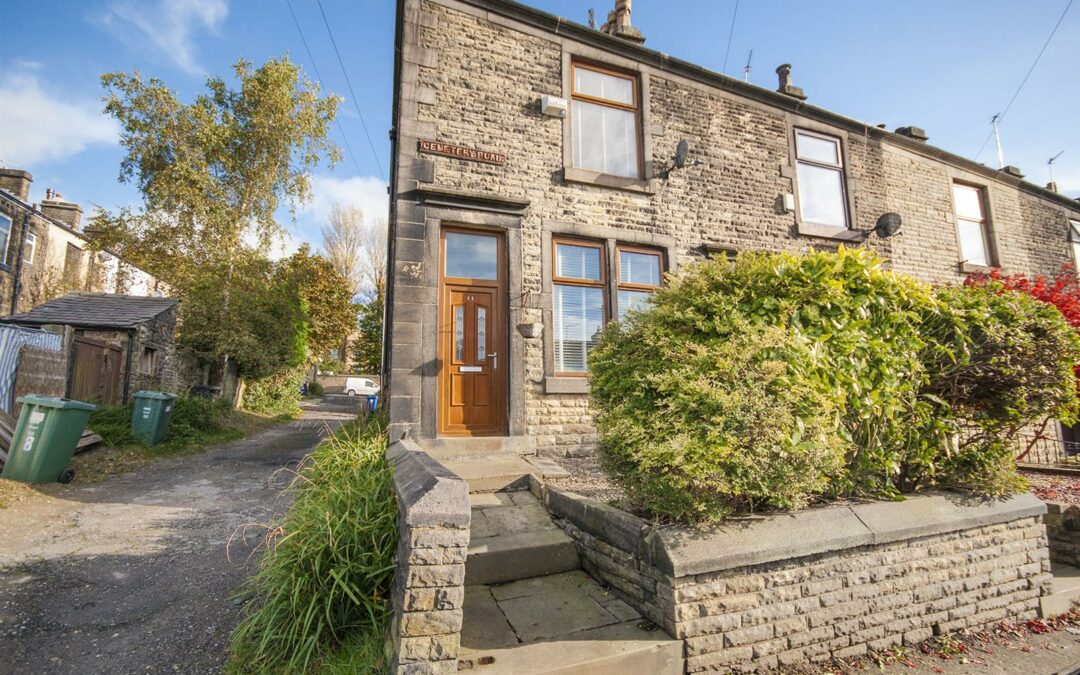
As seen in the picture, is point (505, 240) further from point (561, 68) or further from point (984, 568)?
point (984, 568)

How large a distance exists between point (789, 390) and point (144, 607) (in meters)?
4.73

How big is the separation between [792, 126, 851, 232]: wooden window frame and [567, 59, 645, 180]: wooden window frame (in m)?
3.16

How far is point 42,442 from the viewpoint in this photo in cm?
637

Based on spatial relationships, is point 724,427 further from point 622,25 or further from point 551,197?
point 622,25

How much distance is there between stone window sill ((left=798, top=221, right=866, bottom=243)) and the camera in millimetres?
8602

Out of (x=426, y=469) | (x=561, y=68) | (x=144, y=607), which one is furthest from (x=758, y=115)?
(x=144, y=607)

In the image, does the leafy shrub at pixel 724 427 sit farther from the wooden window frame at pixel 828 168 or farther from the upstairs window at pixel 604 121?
the wooden window frame at pixel 828 168

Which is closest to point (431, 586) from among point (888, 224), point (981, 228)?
point (888, 224)

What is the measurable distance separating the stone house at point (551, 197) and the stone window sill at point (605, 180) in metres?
0.03

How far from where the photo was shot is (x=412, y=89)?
649cm

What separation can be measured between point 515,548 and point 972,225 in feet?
42.6

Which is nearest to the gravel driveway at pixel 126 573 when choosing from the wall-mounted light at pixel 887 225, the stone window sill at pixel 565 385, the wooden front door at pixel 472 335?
the wooden front door at pixel 472 335

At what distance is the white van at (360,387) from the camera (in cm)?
2708

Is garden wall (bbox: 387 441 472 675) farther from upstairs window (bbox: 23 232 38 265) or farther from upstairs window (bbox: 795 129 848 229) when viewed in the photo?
upstairs window (bbox: 23 232 38 265)
